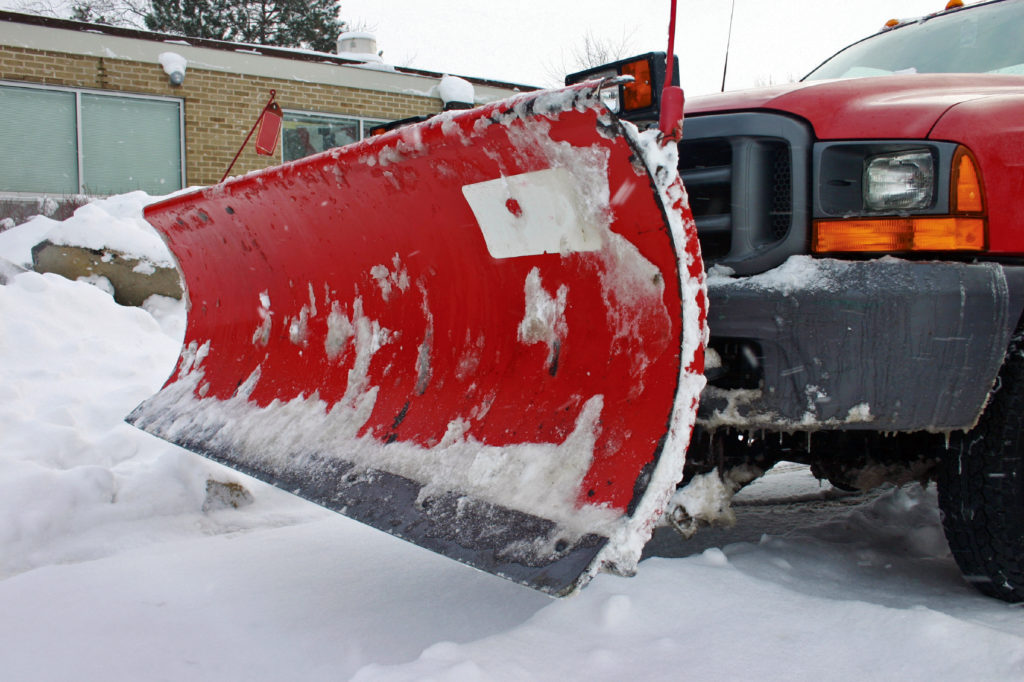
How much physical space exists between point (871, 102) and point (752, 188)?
0.38m

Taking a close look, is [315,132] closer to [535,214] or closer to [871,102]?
[535,214]

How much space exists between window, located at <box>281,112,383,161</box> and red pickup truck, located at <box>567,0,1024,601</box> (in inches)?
458

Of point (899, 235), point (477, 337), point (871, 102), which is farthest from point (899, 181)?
point (477, 337)

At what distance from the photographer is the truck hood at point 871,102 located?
2029 mm

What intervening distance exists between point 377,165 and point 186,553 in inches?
58.0

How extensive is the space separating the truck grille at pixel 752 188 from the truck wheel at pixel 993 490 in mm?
648

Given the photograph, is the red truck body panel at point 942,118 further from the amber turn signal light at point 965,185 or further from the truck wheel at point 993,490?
the truck wheel at point 993,490

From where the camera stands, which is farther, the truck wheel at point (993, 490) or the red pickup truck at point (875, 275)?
the truck wheel at point (993, 490)

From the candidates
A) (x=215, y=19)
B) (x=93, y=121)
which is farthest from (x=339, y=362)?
Answer: (x=215, y=19)

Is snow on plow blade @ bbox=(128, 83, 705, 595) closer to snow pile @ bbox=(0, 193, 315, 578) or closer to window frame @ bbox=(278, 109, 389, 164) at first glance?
snow pile @ bbox=(0, 193, 315, 578)

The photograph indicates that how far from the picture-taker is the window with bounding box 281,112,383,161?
13.0 metres

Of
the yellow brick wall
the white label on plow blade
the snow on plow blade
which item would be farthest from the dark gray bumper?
the yellow brick wall

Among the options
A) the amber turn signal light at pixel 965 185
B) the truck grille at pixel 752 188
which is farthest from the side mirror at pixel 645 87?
the amber turn signal light at pixel 965 185

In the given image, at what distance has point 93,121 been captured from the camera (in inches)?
466
